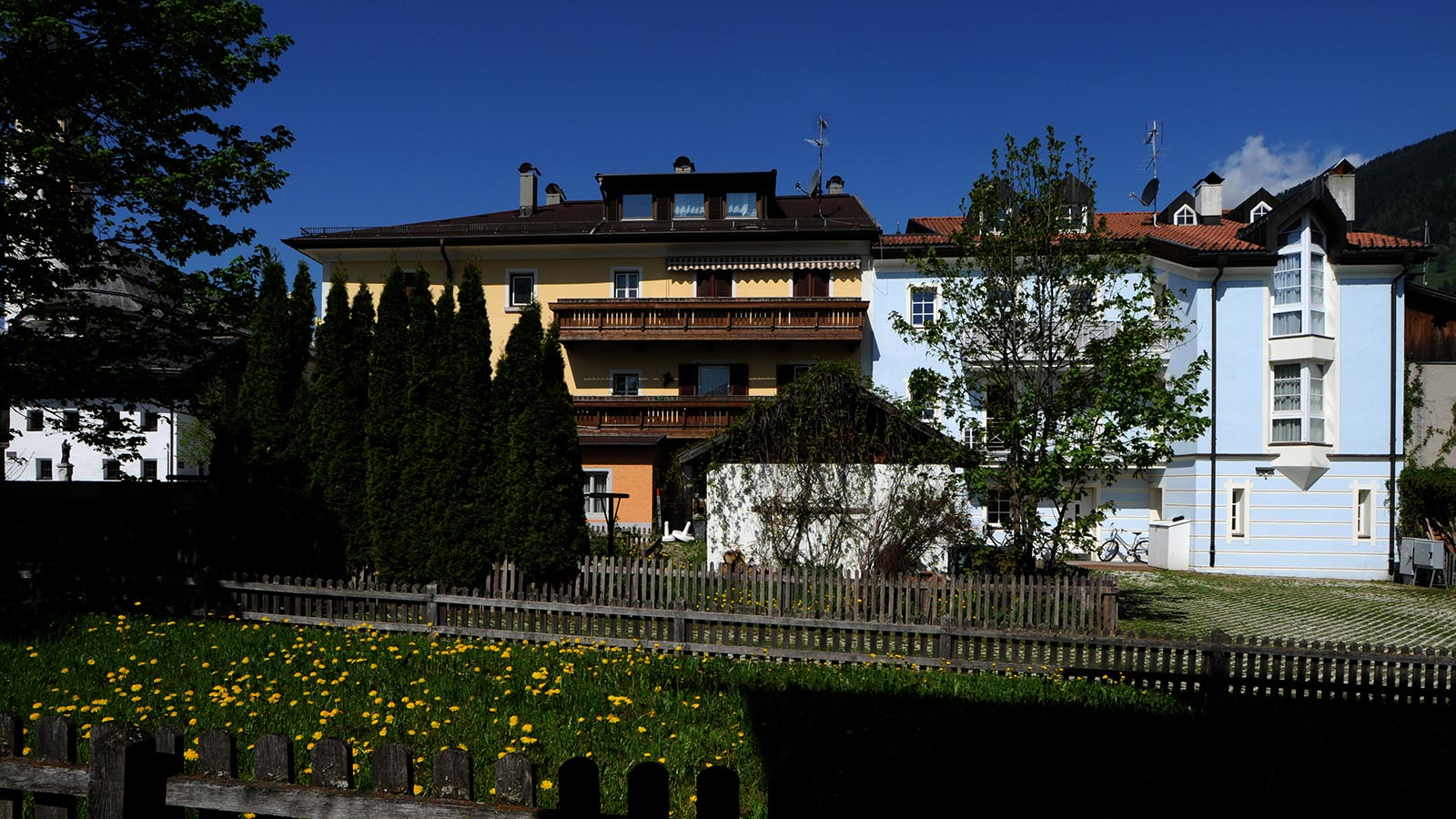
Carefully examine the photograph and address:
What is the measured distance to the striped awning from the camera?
29.9 metres

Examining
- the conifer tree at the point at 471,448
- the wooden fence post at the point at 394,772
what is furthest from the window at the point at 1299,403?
the wooden fence post at the point at 394,772

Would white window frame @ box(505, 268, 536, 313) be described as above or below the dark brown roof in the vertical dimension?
below

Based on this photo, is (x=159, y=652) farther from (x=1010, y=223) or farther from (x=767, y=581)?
(x=1010, y=223)

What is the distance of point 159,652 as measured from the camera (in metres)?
9.68

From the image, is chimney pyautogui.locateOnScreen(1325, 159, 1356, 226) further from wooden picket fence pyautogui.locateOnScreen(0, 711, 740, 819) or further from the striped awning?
wooden picket fence pyautogui.locateOnScreen(0, 711, 740, 819)

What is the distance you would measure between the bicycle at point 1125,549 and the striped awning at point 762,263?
11.9 metres

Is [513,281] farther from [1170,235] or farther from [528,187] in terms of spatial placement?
[1170,235]

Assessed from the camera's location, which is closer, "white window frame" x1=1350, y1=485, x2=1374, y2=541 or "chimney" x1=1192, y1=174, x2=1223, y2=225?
A: "white window frame" x1=1350, y1=485, x2=1374, y2=541

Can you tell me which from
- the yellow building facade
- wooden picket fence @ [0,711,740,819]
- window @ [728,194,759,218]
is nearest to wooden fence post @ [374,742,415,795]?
wooden picket fence @ [0,711,740,819]

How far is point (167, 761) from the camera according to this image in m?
3.35

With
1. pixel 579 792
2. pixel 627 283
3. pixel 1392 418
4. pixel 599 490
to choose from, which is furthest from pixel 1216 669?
pixel 627 283

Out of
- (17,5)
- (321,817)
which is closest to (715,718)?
(321,817)

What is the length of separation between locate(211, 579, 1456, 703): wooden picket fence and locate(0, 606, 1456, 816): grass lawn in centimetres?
63

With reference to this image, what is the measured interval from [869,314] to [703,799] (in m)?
28.2
